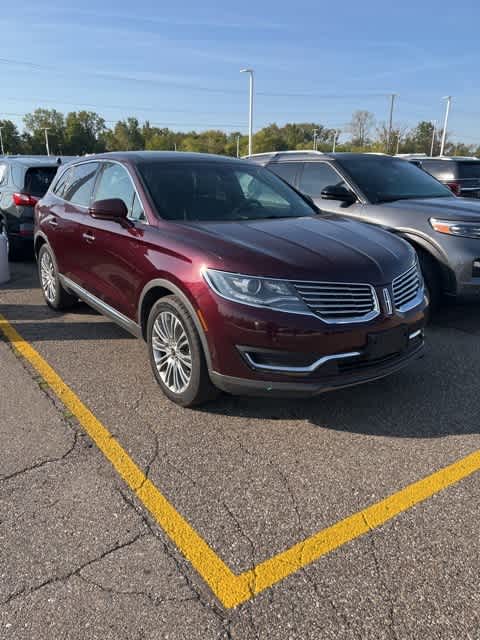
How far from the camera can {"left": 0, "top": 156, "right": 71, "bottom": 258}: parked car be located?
766 centimetres

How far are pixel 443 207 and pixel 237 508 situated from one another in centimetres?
428

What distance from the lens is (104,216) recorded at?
392 cm

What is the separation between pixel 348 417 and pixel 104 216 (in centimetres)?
236

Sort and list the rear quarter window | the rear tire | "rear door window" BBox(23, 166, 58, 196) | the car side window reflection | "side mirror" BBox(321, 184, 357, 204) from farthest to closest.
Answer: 1. the rear quarter window
2. "rear door window" BBox(23, 166, 58, 196)
3. "side mirror" BBox(321, 184, 357, 204)
4. the rear tire
5. the car side window reflection

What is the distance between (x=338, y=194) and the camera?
5793 mm

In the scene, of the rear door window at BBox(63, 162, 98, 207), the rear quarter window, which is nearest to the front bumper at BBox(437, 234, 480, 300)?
the rear door window at BBox(63, 162, 98, 207)

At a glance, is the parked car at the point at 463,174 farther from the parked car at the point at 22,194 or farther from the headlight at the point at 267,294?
the headlight at the point at 267,294

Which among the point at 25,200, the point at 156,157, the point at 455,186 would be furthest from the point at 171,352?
the point at 455,186

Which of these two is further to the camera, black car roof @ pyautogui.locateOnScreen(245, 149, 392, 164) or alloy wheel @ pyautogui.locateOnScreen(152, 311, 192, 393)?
black car roof @ pyautogui.locateOnScreen(245, 149, 392, 164)

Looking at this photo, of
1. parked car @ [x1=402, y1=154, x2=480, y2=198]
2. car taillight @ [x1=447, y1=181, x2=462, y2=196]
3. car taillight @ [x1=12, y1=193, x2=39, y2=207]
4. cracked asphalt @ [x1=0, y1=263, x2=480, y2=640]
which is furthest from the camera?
parked car @ [x1=402, y1=154, x2=480, y2=198]

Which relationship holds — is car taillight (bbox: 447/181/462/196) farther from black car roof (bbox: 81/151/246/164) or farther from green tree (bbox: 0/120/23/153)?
green tree (bbox: 0/120/23/153)

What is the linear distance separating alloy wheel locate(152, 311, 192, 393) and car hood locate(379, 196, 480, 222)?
10.9ft

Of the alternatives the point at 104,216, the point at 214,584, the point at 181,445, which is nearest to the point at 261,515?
the point at 214,584

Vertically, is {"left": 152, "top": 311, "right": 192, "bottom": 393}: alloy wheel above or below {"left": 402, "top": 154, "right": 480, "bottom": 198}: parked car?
below
